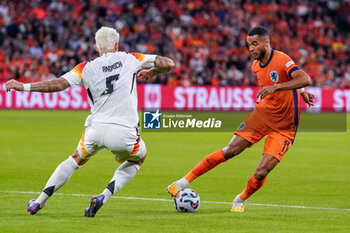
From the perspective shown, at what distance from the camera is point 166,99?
97.6ft

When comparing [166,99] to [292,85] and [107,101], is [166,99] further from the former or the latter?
[107,101]

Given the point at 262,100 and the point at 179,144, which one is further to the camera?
the point at 179,144

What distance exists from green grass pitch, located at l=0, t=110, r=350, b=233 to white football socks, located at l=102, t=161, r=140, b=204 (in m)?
0.29

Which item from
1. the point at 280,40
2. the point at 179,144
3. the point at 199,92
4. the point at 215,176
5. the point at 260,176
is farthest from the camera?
the point at 280,40

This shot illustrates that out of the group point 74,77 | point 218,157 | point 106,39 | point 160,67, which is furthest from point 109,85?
point 218,157

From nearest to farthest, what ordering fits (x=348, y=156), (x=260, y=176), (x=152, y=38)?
(x=260, y=176)
(x=348, y=156)
(x=152, y=38)

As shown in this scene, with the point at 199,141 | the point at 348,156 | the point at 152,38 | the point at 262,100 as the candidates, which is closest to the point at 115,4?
the point at 152,38

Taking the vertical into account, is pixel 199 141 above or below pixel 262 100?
below

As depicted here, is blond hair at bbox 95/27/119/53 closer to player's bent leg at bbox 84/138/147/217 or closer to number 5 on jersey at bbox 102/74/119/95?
number 5 on jersey at bbox 102/74/119/95

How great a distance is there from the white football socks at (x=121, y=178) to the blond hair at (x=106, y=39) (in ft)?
4.38

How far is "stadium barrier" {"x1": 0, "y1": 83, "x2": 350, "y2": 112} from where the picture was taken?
29.3 metres

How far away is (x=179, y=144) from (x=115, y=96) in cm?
1075

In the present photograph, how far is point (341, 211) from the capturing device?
8.51m

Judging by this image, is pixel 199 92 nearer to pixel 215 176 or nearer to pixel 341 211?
pixel 215 176
